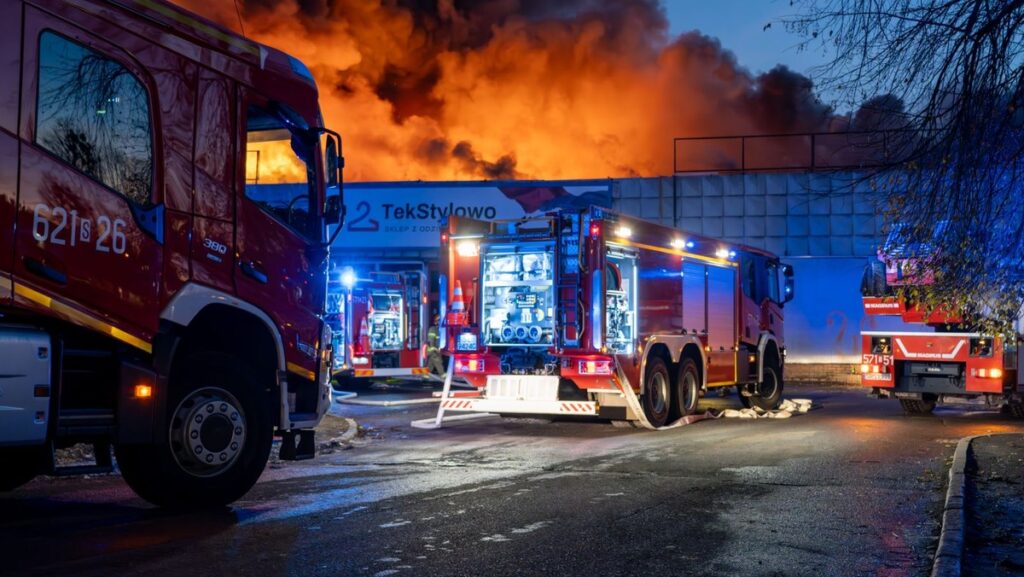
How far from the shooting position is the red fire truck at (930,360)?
1630 centimetres

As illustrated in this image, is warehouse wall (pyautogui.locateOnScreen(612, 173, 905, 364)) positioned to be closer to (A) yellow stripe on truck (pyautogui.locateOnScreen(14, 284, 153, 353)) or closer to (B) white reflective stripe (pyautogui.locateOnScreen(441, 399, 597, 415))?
(B) white reflective stripe (pyautogui.locateOnScreen(441, 399, 597, 415))

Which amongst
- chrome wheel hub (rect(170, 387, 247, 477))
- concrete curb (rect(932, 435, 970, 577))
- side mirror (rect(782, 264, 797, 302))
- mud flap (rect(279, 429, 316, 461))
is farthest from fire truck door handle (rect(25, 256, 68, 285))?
side mirror (rect(782, 264, 797, 302))

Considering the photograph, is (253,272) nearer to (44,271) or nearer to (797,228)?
(44,271)

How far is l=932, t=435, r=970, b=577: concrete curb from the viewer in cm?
584

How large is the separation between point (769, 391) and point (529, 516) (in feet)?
40.6

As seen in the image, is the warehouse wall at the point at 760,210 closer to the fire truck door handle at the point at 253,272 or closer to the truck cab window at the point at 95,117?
the fire truck door handle at the point at 253,272

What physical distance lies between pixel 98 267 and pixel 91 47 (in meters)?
1.42

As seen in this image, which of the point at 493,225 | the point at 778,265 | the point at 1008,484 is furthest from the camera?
the point at 778,265

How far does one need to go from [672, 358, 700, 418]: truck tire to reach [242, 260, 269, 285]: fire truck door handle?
8346 millimetres

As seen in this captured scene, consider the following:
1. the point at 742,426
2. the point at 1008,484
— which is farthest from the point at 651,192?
the point at 1008,484

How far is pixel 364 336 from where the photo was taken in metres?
23.2

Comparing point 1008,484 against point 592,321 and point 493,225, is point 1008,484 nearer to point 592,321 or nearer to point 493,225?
point 592,321

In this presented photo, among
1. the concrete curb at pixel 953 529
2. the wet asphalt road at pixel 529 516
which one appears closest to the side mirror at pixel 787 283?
the wet asphalt road at pixel 529 516

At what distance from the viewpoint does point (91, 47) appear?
672 centimetres
